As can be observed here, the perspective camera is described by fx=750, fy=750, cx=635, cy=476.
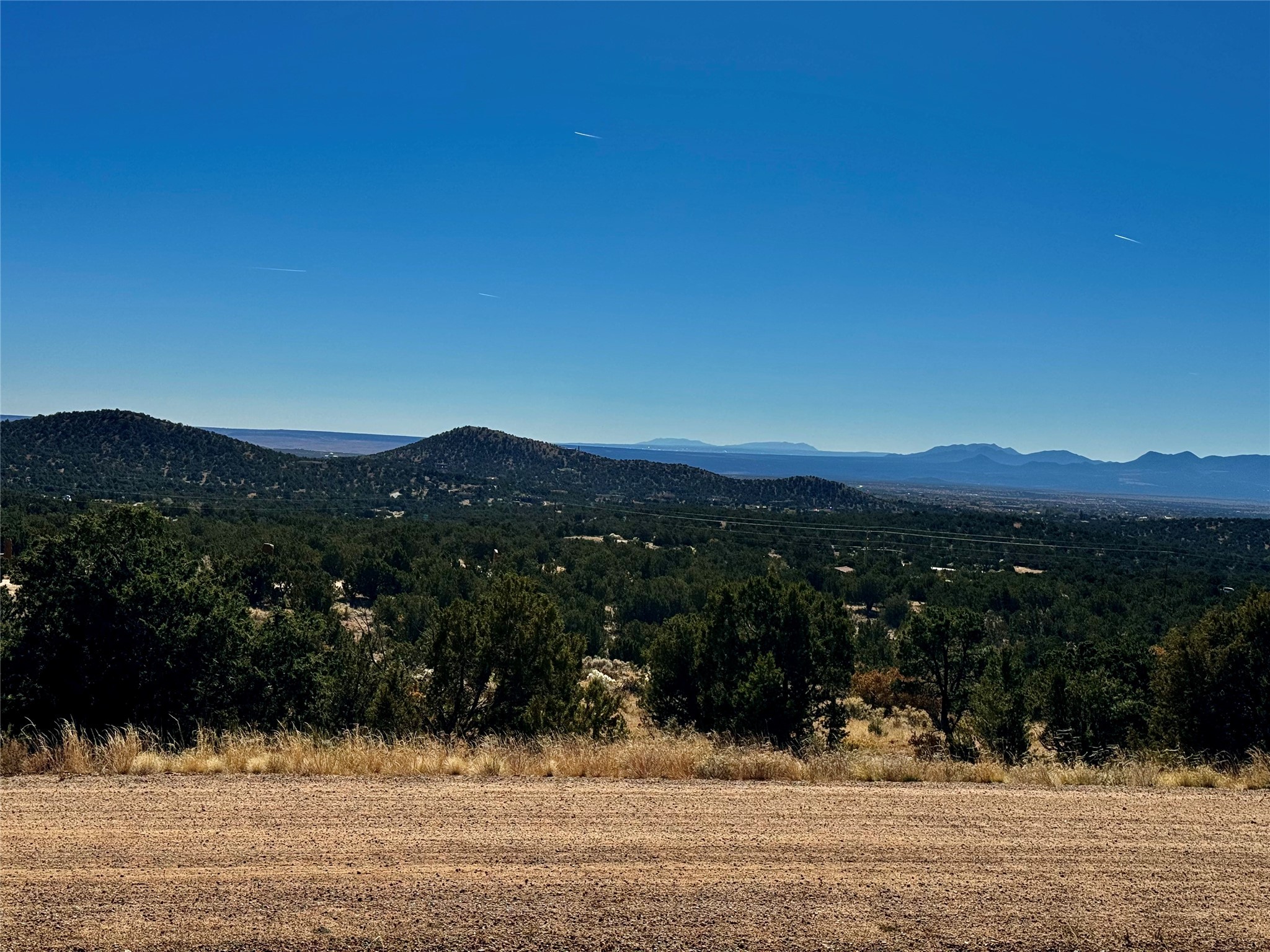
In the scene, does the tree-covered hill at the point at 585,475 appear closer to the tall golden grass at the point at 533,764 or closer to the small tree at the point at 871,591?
the small tree at the point at 871,591

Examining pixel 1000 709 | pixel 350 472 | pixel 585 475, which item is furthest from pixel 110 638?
pixel 585 475

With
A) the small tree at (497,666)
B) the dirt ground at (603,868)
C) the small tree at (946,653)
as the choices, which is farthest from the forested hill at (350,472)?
the dirt ground at (603,868)

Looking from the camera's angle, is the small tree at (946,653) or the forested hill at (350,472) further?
the forested hill at (350,472)

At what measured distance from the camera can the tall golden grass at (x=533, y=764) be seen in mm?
8680

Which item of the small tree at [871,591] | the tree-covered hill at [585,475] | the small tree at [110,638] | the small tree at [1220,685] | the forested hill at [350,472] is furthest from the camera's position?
the tree-covered hill at [585,475]

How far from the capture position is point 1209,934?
18.6 ft

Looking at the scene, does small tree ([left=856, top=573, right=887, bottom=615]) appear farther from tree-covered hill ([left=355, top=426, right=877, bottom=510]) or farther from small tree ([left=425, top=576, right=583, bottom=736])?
tree-covered hill ([left=355, top=426, right=877, bottom=510])

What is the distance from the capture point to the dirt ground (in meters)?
5.45

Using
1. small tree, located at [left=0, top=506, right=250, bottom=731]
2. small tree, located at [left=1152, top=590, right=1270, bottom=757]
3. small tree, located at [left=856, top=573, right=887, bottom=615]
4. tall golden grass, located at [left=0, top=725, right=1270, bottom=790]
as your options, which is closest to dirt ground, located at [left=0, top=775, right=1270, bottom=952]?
tall golden grass, located at [left=0, top=725, right=1270, bottom=790]

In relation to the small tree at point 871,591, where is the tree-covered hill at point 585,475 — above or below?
above

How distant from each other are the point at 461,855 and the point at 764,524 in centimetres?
9771

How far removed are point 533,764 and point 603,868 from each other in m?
2.96

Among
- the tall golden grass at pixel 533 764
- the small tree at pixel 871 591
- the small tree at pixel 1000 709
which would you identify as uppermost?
the tall golden grass at pixel 533 764

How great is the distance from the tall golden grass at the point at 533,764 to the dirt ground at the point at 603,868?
17.8 inches
